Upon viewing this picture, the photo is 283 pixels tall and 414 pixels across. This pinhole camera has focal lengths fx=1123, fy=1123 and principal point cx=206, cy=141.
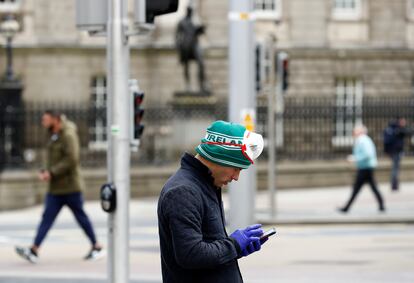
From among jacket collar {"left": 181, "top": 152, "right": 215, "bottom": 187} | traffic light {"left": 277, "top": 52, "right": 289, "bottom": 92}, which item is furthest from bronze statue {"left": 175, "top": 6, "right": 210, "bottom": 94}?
jacket collar {"left": 181, "top": 152, "right": 215, "bottom": 187}

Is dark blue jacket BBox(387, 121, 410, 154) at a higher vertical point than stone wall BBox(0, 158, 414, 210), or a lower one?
higher

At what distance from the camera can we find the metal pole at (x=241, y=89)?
606 inches

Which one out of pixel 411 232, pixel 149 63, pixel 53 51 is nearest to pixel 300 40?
pixel 149 63

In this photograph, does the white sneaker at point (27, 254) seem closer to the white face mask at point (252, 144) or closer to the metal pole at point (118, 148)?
the metal pole at point (118, 148)

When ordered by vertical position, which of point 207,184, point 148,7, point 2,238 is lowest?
point 2,238

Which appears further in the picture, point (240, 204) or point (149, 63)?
point (149, 63)

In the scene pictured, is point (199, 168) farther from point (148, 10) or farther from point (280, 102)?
point (280, 102)

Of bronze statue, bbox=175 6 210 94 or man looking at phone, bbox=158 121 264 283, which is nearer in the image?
man looking at phone, bbox=158 121 264 283

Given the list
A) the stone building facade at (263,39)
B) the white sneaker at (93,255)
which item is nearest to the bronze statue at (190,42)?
the stone building facade at (263,39)

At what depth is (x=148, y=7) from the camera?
8.41 meters

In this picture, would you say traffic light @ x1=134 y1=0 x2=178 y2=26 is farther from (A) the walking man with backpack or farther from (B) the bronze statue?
(B) the bronze statue

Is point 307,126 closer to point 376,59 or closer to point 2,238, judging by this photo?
point 376,59

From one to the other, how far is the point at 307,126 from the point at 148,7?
17.9m

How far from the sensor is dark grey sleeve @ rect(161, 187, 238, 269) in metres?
4.64
